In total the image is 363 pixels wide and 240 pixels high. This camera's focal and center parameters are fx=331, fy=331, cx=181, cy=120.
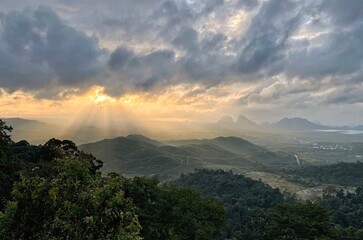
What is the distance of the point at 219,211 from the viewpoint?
189ft

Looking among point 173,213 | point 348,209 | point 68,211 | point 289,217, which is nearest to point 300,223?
point 289,217

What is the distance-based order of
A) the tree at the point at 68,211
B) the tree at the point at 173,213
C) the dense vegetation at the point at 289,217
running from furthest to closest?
the dense vegetation at the point at 289,217
the tree at the point at 173,213
the tree at the point at 68,211

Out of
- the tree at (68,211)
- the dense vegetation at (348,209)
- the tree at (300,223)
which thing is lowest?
the dense vegetation at (348,209)

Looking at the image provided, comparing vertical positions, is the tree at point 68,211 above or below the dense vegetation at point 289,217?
above

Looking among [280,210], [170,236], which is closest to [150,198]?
[170,236]

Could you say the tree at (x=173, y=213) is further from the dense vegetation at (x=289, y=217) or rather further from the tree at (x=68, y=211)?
the tree at (x=68, y=211)

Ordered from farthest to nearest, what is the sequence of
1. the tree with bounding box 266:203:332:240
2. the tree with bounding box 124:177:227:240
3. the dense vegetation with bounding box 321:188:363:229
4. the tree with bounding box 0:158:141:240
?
the dense vegetation with bounding box 321:188:363:229 < the tree with bounding box 266:203:332:240 < the tree with bounding box 124:177:227:240 < the tree with bounding box 0:158:141:240

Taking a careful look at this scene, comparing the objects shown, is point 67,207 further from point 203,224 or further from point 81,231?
point 203,224

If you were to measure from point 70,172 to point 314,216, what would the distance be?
177 ft

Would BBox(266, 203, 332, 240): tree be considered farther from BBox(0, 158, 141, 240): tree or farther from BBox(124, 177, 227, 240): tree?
BBox(0, 158, 141, 240): tree

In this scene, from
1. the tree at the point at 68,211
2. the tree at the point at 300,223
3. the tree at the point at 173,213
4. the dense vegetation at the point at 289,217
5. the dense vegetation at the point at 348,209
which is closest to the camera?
the tree at the point at 68,211

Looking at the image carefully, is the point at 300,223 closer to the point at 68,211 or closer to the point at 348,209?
the point at 68,211

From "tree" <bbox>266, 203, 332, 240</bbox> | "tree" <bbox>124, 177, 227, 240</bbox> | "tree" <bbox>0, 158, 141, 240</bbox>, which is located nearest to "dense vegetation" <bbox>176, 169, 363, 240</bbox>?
"tree" <bbox>266, 203, 332, 240</bbox>

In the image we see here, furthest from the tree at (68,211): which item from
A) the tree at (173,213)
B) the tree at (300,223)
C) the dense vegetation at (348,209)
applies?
the dense vegetation at (348,209)
